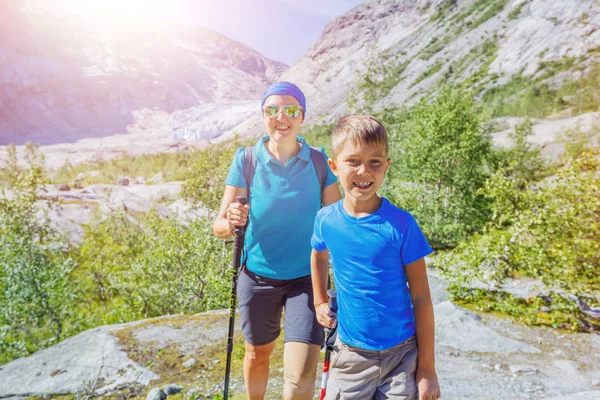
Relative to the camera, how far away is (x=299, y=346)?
2.97 m

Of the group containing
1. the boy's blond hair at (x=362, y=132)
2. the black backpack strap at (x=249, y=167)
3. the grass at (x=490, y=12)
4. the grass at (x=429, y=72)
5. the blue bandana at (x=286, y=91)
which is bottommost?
the black backpack strap at (x=249, y=167)

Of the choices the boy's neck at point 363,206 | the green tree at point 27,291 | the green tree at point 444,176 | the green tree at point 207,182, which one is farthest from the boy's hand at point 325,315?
the green tree at point 444,176

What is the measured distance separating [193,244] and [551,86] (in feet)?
228

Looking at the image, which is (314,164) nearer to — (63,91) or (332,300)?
(332,300)

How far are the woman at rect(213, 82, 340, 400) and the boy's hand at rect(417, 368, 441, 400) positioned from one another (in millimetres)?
1048

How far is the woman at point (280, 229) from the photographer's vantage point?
302 centimetres

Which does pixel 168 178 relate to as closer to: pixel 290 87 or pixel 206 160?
pixel 206 160

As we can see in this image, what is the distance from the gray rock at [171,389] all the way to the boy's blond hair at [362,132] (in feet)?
14.6

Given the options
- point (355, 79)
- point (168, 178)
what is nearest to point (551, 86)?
point (355, 79)

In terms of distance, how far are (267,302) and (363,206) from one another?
Answer: 1.44 metres

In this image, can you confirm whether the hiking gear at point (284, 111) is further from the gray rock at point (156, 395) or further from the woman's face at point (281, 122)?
the gray rock at point (156, 395)

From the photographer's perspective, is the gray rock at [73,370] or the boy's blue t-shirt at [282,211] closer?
the boy's blue t-shirt at [282,211]

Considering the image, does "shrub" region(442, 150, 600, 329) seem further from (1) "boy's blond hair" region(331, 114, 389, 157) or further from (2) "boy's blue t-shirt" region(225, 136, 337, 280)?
(1) "boy's blond hair" region(331, 114, 389, 157)

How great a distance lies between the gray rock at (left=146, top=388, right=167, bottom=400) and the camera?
15.8ft
